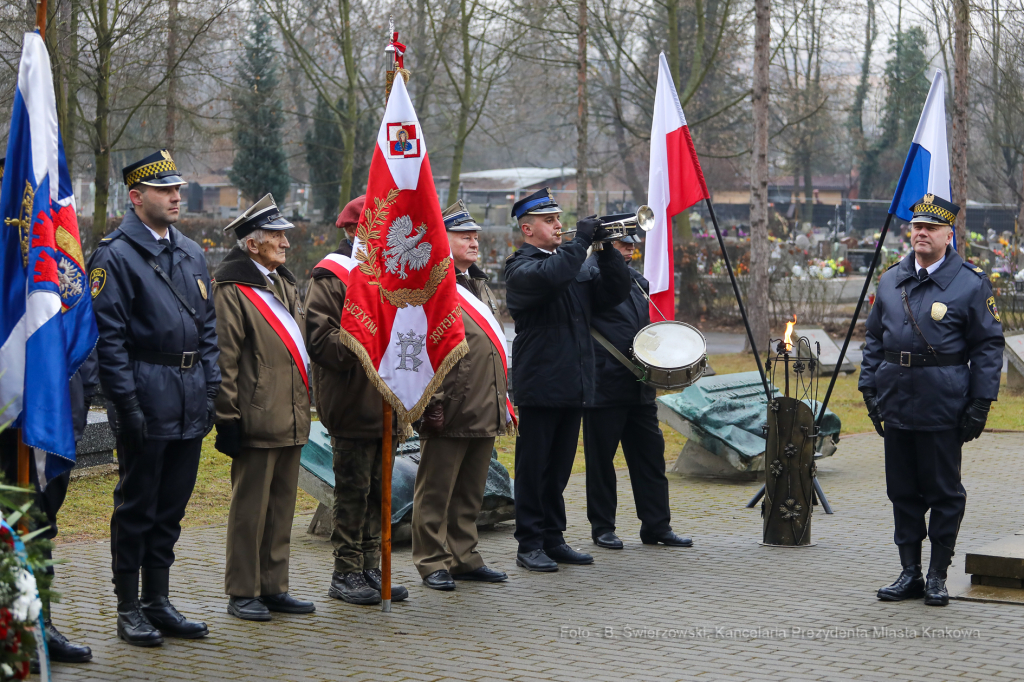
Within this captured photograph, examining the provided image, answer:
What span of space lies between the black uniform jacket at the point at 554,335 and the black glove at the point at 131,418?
261 cm

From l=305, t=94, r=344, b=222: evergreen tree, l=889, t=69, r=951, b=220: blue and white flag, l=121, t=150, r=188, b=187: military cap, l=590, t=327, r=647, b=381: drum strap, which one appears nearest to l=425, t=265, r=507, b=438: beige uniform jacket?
l=590, t=327, r=647, b=381: drum strap

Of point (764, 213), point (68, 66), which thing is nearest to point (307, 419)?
point (68, 66)

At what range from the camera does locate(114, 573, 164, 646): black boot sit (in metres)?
5.48

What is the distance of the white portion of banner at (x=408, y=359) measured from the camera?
20.3 ft

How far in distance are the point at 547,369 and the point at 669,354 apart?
98 centimetres

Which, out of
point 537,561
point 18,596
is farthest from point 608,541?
point 18,596

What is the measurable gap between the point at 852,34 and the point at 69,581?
2535cm

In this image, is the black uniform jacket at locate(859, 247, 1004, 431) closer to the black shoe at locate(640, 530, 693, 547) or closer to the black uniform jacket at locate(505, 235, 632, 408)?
the black uniform jacket at locate(505, 235, 632, 408)

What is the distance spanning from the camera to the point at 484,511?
8430 mm

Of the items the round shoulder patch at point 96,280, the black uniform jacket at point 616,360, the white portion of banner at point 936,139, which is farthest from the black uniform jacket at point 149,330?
the white portion of banner at point 936,139

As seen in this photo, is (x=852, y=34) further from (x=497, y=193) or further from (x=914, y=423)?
(x=497, y=193)

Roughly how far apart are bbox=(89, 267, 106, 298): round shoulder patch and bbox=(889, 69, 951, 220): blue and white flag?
4771 millimetres

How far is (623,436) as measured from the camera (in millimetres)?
8086

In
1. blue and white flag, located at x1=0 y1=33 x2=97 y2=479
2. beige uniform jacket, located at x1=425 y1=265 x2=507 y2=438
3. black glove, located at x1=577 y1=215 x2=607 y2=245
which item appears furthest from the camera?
black glove, located at x1=577 y1=215 x2=607 y2=245
